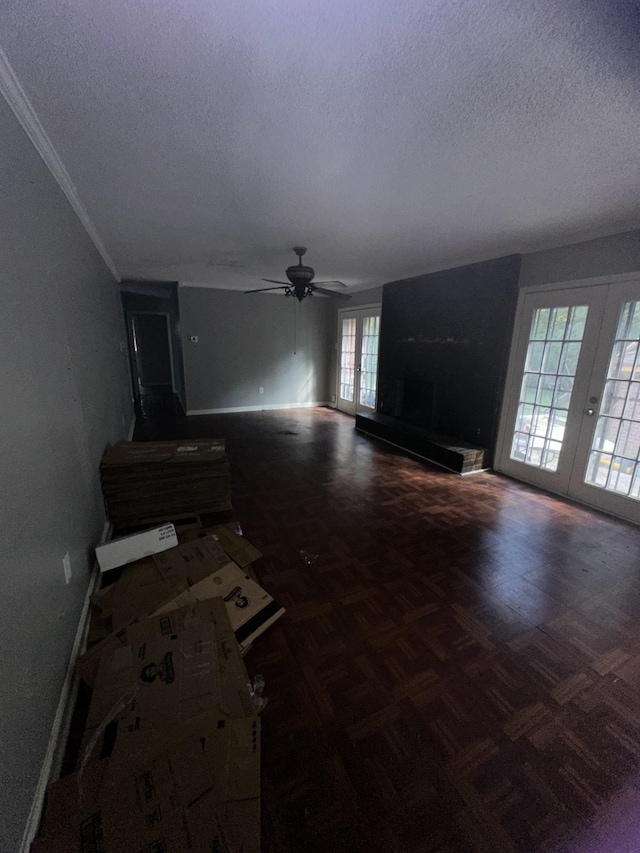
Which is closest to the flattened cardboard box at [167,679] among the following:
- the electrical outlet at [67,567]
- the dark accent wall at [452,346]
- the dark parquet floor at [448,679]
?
the dark parquet floor at [448,679]

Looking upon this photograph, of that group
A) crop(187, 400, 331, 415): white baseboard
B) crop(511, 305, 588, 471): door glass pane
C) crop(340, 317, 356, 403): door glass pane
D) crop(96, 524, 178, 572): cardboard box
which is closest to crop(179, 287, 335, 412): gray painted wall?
crop(187, 400, 331, 415): white baseboard

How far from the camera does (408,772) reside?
3.87 ft

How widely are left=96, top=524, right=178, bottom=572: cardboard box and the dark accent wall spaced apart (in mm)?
3431

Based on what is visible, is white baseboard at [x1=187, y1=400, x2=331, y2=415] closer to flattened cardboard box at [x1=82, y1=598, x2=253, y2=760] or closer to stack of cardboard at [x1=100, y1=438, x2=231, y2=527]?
stack of cardboard at [x1=100, y1=438, x2=231, y2=527]

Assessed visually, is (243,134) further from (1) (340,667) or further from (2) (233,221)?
(1) (340,667)

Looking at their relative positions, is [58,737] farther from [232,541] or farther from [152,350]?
[152,350]

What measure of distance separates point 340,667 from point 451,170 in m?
2.59

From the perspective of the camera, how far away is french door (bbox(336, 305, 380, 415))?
600 cm

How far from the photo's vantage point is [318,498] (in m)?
3.20

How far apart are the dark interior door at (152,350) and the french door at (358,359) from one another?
5538 mm

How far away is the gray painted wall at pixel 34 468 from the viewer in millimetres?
961

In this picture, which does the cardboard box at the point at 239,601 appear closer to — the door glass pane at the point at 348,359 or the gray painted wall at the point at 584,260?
the gray painted wall at the point at 584,260

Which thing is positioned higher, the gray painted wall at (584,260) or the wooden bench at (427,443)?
the gray painted wall at (584,260)

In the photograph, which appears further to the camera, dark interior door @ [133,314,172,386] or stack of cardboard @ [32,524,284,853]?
dark interior door @ [133,314,172,386]
